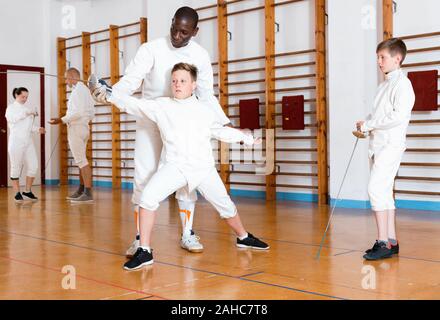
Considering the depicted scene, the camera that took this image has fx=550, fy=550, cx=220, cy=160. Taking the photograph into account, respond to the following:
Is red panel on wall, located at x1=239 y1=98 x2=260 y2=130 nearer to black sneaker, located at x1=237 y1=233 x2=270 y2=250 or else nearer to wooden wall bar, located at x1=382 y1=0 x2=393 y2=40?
wooden wall bar, located at x1=382 y1=0 x2=393 y2=40

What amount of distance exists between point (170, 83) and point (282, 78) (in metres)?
3.83

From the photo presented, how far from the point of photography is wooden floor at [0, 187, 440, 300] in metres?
2.45

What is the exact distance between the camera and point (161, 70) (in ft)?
10.5

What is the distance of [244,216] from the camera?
5.25 m

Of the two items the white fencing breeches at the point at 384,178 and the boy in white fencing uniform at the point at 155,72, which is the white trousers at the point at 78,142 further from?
the white fencing breeches at the point at 384,178

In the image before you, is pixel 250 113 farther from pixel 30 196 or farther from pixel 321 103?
pixel 30 196

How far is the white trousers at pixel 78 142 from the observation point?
258 inches

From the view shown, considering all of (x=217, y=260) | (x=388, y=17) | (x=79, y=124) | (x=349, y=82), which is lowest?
(x=217, y=260)

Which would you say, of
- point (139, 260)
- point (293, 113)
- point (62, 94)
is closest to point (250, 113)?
point (293, 113)

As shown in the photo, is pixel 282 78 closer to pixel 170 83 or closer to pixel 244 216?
pixel 244 216

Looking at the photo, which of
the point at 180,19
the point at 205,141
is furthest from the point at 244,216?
the point at 180,19

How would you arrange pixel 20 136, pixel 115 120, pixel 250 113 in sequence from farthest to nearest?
pixel 115 120
pixel 250 113
pixel 20 136

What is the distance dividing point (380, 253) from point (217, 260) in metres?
0.93

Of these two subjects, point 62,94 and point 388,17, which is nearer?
point 388,17
